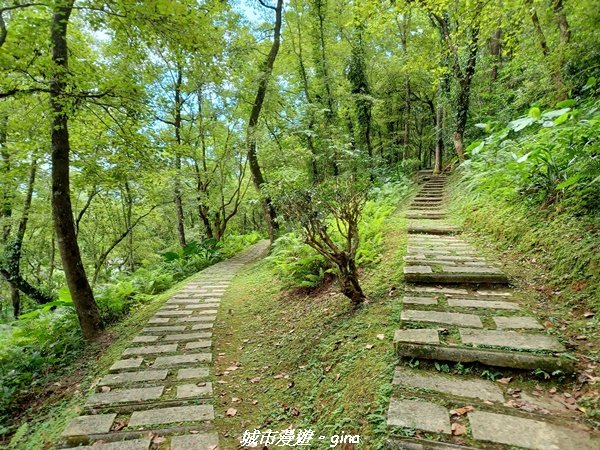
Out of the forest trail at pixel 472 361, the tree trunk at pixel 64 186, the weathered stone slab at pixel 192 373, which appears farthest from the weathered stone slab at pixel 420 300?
the tree trunk at pixel 64 186

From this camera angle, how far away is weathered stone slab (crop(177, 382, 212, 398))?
9.24ft

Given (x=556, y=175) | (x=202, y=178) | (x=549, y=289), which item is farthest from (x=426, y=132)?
(x=549, y=289)

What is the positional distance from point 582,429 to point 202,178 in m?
11.2

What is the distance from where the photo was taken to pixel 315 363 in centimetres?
281

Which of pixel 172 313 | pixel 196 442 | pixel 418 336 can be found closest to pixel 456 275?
pixel 418 336

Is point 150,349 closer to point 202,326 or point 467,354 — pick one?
point 202,326

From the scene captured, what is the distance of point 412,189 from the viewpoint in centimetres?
1067

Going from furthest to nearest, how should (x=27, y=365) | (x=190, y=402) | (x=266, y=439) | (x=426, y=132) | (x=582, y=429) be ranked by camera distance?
(x=426, y=132)
(x=27, y=365)
(x=190, y=402)
(x=266, y=439)
(x=582, y=429)

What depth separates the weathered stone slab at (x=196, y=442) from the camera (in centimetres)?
218

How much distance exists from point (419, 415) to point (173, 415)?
190 centimetres

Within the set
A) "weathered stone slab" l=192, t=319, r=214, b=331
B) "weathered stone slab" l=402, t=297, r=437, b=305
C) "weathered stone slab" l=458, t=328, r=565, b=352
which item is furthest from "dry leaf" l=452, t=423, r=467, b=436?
"weathered stone slab" l=192, t=319, r=214, b=331

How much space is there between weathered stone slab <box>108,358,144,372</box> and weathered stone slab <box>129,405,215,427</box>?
35.5 inches

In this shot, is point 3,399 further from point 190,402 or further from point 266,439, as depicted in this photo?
point 266,439

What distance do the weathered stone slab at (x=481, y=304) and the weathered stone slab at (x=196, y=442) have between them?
2.22 m
